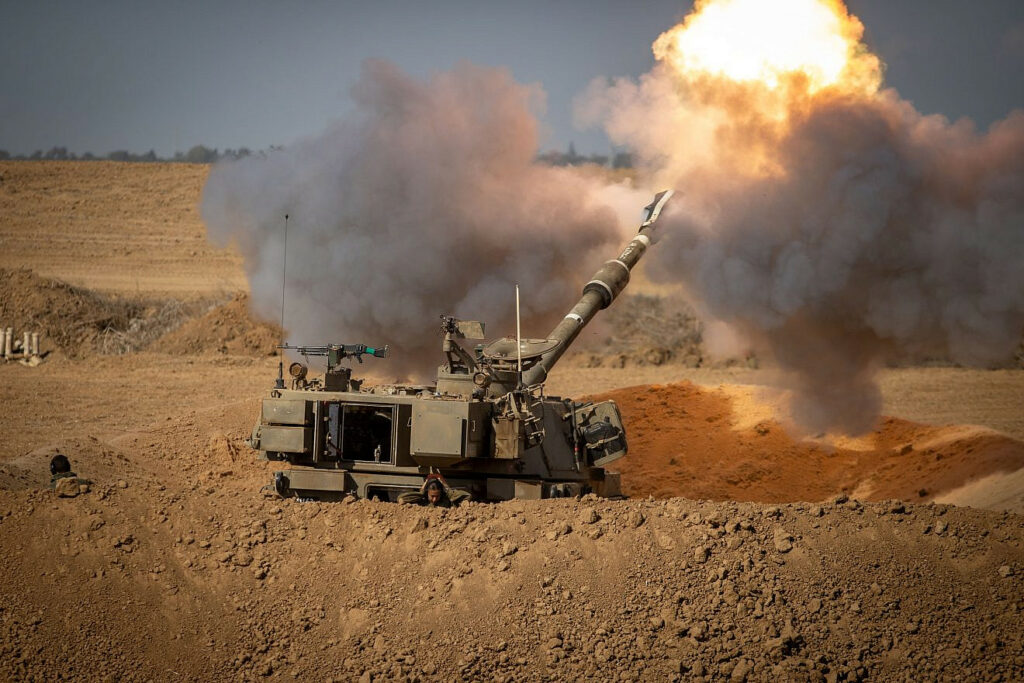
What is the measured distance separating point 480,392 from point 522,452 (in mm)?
896

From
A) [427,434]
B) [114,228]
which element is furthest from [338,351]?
[114,228]

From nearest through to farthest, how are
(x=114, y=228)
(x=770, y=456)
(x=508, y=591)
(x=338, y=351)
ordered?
(x=508, y=591) < (x=338, y=351) < (x=770, y=456) < (x=114, y=228)

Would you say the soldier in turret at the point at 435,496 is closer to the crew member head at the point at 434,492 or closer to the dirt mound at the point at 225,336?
the crew member head at the point at 434,492

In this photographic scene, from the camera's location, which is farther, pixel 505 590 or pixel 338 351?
pixel 338 351

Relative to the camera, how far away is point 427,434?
12.9 m

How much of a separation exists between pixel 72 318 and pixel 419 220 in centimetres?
1479

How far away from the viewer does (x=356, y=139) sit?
20.5 meters

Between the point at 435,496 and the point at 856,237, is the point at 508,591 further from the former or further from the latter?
the point at 856,237

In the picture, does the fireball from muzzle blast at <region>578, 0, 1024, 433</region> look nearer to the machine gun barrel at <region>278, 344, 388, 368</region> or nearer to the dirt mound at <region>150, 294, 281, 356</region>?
the machine gun barrel at <region>278, 344, 388, 368</region>

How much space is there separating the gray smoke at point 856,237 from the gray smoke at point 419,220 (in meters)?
2.84

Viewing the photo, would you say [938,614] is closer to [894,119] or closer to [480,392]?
[480,392]

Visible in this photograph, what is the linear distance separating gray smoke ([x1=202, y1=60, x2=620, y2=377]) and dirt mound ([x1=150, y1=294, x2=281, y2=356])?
10432 mm

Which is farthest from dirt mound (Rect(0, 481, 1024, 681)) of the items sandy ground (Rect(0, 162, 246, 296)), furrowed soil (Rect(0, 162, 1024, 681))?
sandy ground (Rect(0, 162, 246, 296))

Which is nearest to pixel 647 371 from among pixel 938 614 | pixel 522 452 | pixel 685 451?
pixel 685 451
